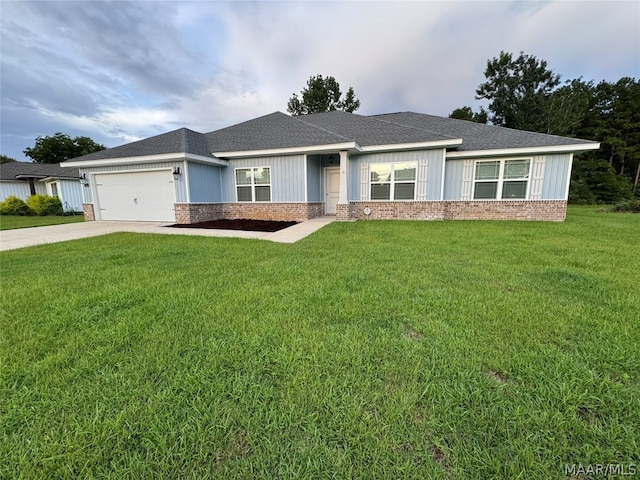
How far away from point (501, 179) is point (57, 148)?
48.6m

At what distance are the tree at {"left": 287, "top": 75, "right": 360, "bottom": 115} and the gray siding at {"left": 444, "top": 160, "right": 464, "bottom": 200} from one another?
58.6 feet

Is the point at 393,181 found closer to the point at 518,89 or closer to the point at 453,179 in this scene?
the point at 453,179

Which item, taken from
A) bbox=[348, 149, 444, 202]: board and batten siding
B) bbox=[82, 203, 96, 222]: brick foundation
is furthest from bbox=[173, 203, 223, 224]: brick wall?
bbox=[348, 149, 444, 202]: board and batten siding

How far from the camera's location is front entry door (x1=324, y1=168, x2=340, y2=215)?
11.9m

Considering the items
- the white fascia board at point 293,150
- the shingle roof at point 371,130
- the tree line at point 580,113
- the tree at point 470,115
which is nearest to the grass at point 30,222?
the white fascia board at point 293,150

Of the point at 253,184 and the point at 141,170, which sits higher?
the point at 141,170

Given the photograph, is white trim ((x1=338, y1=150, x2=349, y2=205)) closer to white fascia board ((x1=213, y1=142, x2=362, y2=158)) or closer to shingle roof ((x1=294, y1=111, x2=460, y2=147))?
white fascia board ((x1=213, y1=142, x2=362, y2=158))

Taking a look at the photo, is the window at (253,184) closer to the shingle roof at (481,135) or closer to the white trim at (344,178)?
the white trim at (344,178)

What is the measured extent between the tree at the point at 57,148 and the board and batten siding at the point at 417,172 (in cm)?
4222

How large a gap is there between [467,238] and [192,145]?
10363 mm

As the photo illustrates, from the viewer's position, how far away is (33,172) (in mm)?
18391

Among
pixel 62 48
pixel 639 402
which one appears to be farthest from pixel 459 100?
pixel 639 402

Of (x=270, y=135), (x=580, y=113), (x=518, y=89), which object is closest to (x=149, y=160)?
(x=270, y=135)

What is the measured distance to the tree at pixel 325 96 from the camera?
1002 inches
